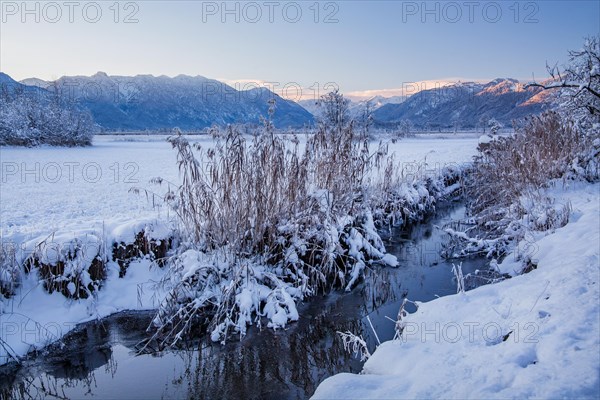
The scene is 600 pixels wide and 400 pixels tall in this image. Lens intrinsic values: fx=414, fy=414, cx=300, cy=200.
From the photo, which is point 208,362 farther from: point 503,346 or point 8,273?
point 503,346

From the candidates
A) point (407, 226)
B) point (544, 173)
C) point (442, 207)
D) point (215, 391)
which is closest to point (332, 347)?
point (215, 391)

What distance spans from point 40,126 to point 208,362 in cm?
3425

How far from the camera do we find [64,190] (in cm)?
1014

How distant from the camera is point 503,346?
2.72 metres

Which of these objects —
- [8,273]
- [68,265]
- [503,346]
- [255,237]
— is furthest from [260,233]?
[503,346]

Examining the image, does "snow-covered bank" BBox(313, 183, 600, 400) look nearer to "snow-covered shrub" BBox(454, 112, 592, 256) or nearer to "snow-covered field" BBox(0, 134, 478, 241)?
"snow-covered shrub" BBox(454, 112, 592, 256)

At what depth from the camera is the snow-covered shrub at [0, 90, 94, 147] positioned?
28.8m

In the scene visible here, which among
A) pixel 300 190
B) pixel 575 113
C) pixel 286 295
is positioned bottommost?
pixel 286 295

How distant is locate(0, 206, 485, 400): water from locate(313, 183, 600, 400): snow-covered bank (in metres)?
0.96

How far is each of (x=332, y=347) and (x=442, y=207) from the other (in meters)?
8.08

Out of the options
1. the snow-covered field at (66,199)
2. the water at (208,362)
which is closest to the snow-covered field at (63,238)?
the snow-covered field at (66,199)

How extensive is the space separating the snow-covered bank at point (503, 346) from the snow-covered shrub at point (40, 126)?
32.8 metres

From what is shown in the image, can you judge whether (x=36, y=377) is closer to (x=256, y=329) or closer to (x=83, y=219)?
(x=256, y=329)

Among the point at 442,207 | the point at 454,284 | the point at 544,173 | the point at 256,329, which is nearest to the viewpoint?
the point at 256,329
